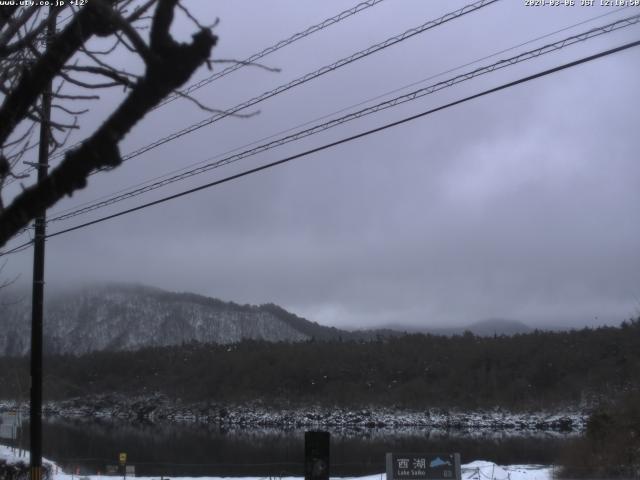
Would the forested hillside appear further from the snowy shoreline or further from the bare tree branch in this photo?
the bare tree branch

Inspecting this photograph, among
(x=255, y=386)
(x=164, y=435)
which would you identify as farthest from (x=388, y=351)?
(x=164, y=435)

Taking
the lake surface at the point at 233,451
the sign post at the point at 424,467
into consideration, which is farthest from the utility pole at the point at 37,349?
the lake surface at the point at 233,451

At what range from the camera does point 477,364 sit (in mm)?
106188

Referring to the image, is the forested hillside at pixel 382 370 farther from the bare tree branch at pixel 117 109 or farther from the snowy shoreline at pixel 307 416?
the bare tree branch at pixel 117 109

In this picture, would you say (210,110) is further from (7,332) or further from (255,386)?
(7,332)

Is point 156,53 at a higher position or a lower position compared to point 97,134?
higher

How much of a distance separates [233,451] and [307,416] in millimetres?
47251

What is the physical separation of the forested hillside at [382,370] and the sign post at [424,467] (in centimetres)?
7017

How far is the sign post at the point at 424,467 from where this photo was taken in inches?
683

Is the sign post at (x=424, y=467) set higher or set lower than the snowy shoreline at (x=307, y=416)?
higher

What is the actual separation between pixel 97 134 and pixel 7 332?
5796 inches

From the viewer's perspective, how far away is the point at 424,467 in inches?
697

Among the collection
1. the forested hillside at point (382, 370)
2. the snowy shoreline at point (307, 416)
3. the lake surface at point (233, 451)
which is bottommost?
the snowy shoreline at point (307, 416)

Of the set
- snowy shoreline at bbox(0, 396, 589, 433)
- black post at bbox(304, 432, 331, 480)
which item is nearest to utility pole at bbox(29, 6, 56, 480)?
black post at bbox(304, 432, 331, 480)
